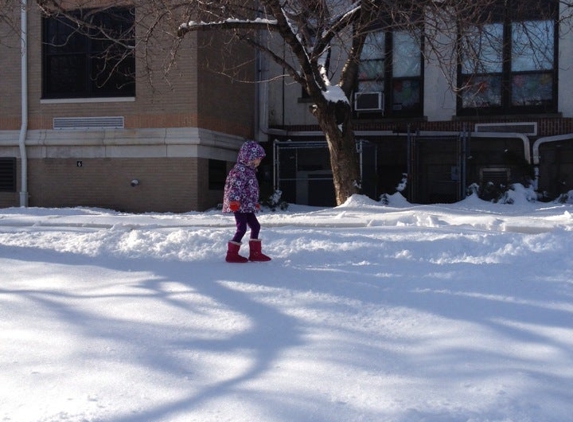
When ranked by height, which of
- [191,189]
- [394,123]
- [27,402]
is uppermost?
[394,123]

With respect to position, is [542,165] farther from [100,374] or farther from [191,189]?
[100,374]

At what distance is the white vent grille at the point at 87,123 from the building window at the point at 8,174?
140cm

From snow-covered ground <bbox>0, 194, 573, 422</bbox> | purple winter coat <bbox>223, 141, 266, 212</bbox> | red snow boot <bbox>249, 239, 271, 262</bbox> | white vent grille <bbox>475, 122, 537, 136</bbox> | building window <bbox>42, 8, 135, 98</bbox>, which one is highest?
building window <bbox>42, 8, 135, 98</bbox>

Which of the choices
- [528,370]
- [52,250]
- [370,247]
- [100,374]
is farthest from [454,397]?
[52,250]

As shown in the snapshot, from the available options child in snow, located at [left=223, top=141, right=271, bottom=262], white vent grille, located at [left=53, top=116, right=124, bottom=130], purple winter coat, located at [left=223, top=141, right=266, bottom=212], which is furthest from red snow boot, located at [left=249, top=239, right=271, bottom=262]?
white vent grille, located at [left=53, top=116, right=124, bottom=130]

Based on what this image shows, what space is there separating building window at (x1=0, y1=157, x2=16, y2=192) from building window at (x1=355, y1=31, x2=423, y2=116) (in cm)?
812

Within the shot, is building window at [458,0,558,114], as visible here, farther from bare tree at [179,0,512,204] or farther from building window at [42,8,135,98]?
building window at [42,8,135,98]

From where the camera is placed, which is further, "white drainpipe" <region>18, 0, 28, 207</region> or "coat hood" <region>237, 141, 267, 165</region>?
"white drainpipe" <region>18, 0, 28, 207</region>

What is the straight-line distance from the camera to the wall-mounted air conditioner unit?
16406 millimetres

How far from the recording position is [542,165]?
16266 mm

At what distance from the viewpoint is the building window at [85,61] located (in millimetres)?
15117

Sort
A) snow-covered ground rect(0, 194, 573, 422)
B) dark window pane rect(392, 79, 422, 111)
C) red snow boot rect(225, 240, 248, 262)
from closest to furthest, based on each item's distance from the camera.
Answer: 1. snow-covered ground rect(0, 194, 573, 422)
2. red snow boot rect(225, 240, 248, 262)
3. dark window pane rect(392, 79, 422, 111)

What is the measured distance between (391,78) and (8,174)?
936 cm

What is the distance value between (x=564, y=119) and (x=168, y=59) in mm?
9146
